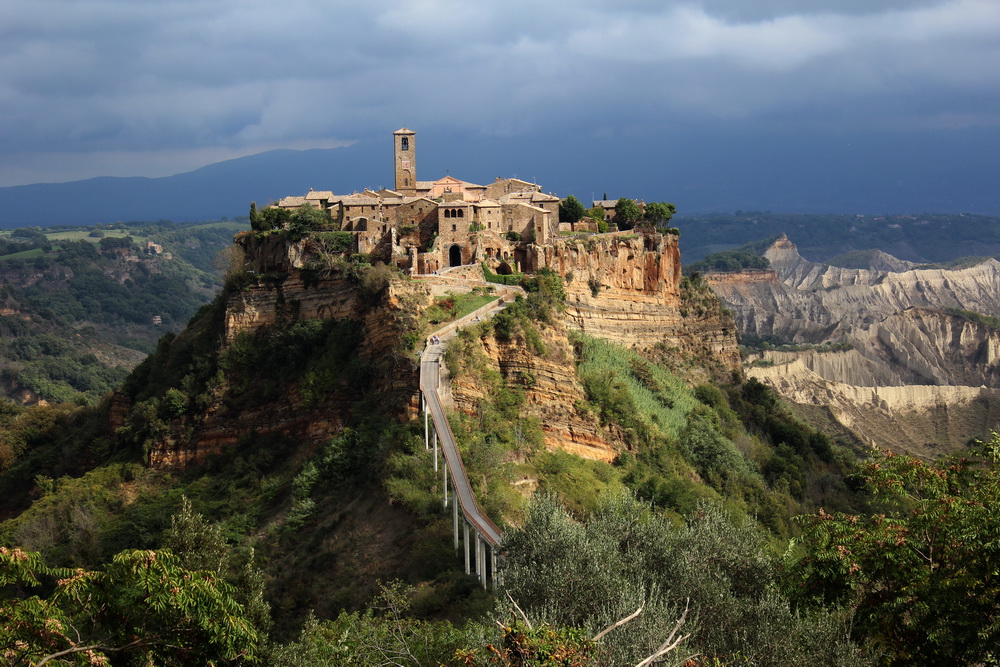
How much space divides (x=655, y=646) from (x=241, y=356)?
128 feet

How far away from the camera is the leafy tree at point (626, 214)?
67438 millimetres

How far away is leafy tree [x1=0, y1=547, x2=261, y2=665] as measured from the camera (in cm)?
1811

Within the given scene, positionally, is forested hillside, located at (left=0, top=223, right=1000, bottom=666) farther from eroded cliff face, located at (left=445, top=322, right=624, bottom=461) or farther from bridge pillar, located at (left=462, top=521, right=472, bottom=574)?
bridge pillar, located at (left=462, top=521, right=472, bottom=574)

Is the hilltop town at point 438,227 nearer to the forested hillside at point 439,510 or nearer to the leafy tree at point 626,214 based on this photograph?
the forested hillside at point 439,510

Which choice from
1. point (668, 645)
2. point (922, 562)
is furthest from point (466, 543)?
point (922, 562)

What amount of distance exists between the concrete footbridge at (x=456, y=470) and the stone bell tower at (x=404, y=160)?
16.0 metres

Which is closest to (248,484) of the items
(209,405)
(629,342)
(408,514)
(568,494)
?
(209,405)

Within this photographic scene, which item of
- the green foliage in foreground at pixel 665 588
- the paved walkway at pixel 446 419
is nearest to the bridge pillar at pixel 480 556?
the paved walkway at pixel 446 419

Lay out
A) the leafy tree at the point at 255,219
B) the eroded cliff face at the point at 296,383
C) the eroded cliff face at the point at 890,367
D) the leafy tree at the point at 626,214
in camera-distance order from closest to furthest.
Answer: the eroded cliff face at the point at 296,383
the leafy tree at the point at 255,219
the leafy tree at the point at 626,214
the eroded cliff face at the point at 890,367

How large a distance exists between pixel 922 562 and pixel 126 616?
1582 cm

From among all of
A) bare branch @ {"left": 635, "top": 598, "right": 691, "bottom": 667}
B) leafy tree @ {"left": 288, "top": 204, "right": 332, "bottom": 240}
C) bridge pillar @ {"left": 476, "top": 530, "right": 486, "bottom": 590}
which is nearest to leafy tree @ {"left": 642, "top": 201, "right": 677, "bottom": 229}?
leafy tree @ {"left": 288, "top": 204, "right": 332, "bottom": 240}

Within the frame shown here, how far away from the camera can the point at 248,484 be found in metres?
50.1

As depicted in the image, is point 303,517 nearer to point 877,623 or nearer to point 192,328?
point 192,328

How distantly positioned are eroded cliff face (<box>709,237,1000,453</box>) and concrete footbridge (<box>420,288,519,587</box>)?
6244cm
